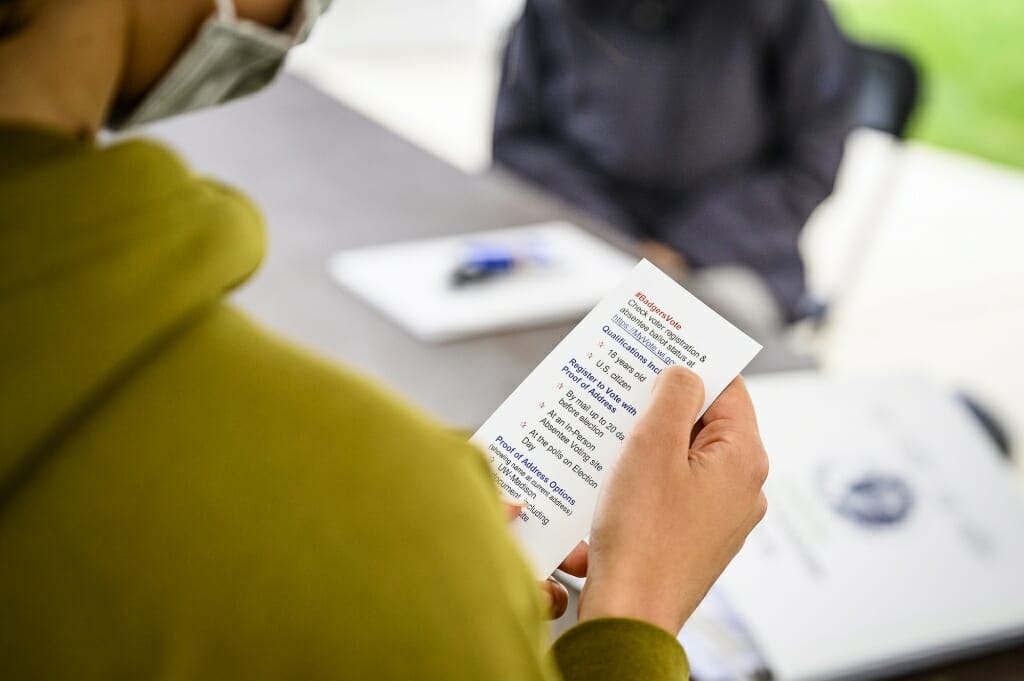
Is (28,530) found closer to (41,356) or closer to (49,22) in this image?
(41,356)

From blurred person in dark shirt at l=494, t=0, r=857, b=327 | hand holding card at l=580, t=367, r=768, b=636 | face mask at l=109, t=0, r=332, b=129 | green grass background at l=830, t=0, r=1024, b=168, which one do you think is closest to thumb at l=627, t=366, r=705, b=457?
hand holding card at l=580, t=367, r=768, b=636

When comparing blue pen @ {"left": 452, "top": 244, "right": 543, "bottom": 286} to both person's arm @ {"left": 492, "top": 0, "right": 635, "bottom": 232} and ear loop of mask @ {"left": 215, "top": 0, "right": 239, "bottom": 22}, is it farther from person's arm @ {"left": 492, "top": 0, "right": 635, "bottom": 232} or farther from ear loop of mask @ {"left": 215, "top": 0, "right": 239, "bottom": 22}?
ear loop of mask @ {"left": 215, "top": 0, "right": 239, "bottom": 22}

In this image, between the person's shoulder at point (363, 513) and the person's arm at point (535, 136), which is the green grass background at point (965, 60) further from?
the person's shoulder at point (363, 513)

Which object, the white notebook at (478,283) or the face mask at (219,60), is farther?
the white notebook at (478,283)

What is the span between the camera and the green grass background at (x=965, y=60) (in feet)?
13.6

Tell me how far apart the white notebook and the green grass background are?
336 centimetres

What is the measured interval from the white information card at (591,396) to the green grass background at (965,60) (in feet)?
12.9

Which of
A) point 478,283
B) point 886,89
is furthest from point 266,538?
point 886,89

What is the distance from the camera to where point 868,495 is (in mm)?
781

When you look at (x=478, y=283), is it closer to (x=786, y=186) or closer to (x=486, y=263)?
(x=486, y=263)

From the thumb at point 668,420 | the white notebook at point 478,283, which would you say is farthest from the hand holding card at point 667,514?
the white notebook at point 478,283

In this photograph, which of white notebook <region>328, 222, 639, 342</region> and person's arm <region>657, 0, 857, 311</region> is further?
person's arm <region>657, 0, 857, 311</region>

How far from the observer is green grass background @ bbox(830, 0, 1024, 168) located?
4141 mm

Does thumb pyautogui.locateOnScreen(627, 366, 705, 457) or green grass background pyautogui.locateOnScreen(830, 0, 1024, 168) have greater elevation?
thumb pyautogui.locateOnScreen(627, 366, 705, 457)
